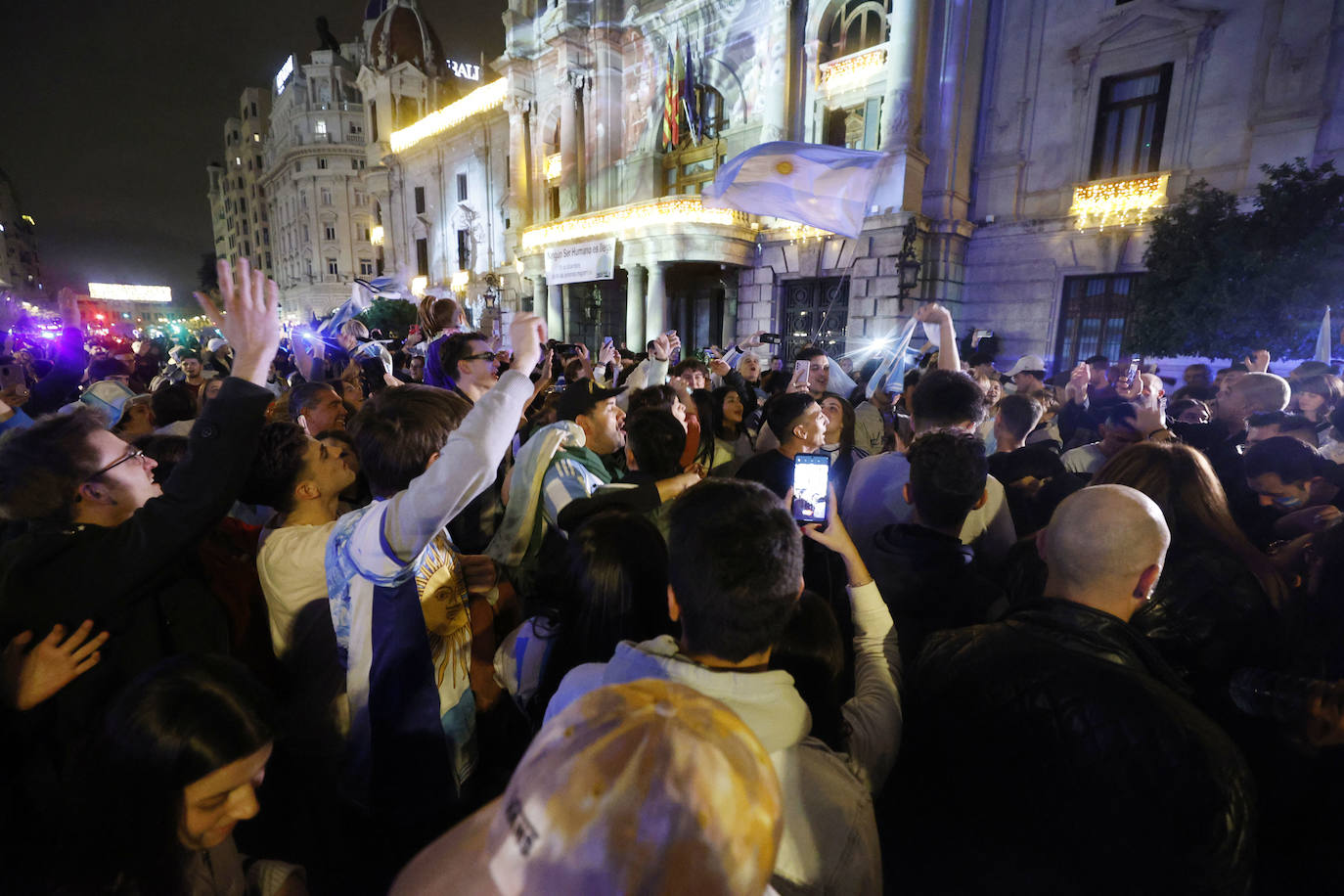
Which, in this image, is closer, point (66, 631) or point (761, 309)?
point (66, 631)

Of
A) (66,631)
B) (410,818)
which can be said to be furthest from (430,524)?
(410,818)

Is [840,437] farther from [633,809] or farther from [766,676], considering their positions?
[633,809]

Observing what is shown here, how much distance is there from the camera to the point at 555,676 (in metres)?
1.86

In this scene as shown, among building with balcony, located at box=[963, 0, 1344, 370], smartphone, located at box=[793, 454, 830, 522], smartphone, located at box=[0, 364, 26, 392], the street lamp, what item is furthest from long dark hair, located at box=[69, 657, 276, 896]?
building with balcony, located at box=[963, 0, 1344, 370]

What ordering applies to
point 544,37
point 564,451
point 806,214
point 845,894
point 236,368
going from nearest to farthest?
1. point 845,894
2. point 236,368
3. point 564,451
4. point 806,214
5. point 544,37

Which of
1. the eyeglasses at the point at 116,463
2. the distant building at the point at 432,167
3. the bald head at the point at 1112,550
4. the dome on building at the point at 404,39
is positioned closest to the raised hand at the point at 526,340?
the eyeglasses at the point at 116,463

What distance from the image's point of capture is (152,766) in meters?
1.14

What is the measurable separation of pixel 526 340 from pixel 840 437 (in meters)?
3.15

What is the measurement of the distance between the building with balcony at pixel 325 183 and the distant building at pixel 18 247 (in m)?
41.4

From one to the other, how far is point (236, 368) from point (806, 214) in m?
6.84

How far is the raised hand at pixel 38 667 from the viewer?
4.72 ft

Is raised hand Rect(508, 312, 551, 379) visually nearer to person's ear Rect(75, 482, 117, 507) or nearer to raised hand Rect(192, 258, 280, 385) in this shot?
raised hand Rect(192, 258, 280, 385)

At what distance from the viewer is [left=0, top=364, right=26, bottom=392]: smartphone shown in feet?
15.8

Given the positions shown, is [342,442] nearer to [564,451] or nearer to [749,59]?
[564,451]
